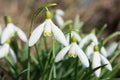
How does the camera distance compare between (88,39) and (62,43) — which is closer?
(62,43)

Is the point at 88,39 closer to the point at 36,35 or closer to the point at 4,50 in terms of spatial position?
the point at 4,50

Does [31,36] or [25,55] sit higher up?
[31,36]

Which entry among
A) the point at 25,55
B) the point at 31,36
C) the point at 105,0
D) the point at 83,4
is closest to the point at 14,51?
the point at 25,55

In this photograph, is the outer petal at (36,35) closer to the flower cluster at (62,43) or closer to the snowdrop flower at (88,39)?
the flower cluster at (62,43)

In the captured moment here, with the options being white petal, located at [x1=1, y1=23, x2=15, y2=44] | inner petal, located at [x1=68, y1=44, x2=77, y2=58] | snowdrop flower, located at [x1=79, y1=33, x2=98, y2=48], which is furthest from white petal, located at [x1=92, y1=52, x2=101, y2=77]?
white petal, located at [x1=1, y1=23, x2=15, y2=44]

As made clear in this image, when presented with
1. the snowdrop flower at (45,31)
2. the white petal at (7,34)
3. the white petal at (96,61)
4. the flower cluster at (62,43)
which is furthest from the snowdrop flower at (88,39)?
the snowdrop flower at (45,31)

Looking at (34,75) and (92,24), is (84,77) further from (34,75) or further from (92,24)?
(92,24)

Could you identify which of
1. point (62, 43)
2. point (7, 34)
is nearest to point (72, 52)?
point (62, 43)

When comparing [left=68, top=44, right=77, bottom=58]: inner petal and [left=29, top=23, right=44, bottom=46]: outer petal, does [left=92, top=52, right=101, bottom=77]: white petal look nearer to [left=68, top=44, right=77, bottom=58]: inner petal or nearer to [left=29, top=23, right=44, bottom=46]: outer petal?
[left=68, top=44, right=77, bottom=58]: inner petal

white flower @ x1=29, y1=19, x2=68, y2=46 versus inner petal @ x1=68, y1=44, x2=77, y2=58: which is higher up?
white flower @ x1=29, y1=19, x2=68, y2=46

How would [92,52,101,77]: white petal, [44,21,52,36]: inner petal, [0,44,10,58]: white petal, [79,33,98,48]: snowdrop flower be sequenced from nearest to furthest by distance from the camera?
[44,21,52,36]: inner petal < [92,52,101,77]: white petal < [0,44,10,58]: white petal < [79,33,98,48]: snowdrop flower

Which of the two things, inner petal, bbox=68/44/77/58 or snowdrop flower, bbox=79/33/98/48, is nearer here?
inner petal, bbox=68/44/77/58
